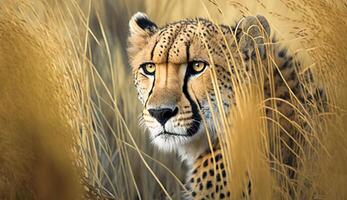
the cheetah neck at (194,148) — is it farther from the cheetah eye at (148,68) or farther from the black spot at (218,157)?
the cheetah eye at (148,68)

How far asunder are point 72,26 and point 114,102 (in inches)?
20.1

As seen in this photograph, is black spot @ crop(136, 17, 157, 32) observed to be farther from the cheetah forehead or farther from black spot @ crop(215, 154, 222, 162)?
black spot @ crop(215, 154, 222, 162)

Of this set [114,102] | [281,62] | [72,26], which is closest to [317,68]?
[281,62]

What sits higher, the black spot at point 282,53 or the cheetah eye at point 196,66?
the black spot at point 282,53

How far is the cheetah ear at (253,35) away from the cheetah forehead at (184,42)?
10 cm

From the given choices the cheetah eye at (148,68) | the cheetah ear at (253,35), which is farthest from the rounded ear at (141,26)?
the cheetah ear at (253,35)

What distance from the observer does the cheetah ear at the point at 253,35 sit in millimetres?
3820

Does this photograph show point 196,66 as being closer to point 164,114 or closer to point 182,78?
point 182,78

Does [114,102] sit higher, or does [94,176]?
[114,102]

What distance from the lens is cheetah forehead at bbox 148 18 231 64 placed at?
3.93 meters

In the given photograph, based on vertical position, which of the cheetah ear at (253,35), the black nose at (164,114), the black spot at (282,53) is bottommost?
the black nose at (164,114)

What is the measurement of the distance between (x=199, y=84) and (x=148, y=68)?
0.24m

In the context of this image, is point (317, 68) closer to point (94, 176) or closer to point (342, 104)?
point (342, 104)

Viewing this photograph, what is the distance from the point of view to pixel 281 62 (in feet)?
13.0
